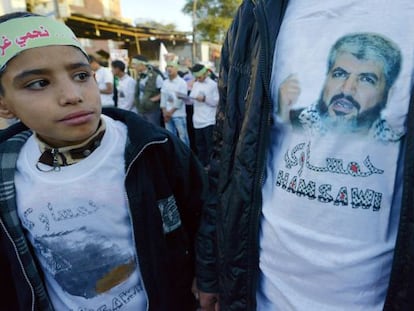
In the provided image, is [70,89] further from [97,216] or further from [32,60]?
[97,216]

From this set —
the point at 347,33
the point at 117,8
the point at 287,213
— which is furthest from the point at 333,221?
the point at 117,8

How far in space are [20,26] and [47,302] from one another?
987 millimetres

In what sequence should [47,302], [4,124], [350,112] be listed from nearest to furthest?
[350,112] < [47,302] < [4,124]

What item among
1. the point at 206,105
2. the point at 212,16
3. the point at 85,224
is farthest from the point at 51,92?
the point at 212,16

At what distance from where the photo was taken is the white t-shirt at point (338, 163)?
2.52 feet

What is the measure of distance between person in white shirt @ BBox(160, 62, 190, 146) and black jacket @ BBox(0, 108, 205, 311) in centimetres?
462

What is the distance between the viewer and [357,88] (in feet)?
2.60

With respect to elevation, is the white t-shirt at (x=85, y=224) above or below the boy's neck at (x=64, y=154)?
below

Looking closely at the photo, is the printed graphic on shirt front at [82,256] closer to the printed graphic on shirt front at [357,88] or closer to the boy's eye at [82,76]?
the boy's eye at [82,76]

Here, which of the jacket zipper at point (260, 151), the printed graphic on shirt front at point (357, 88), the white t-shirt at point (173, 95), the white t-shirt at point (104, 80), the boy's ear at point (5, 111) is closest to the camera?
the printed graphic on shirt front at point (357, 88)

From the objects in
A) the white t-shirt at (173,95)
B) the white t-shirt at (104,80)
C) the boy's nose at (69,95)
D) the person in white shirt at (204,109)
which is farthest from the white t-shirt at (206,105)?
the boy's nose at (69,95)

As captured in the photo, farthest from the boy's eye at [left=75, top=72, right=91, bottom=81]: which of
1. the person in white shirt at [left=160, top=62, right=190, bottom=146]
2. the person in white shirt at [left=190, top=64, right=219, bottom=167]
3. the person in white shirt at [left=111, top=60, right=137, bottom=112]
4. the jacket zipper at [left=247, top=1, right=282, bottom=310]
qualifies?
the person in white shirt at [left=111, top=60, right=137, bottom=112]

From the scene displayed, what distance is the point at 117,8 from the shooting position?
39.3 meters

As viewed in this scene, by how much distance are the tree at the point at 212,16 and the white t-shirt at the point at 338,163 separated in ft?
106
